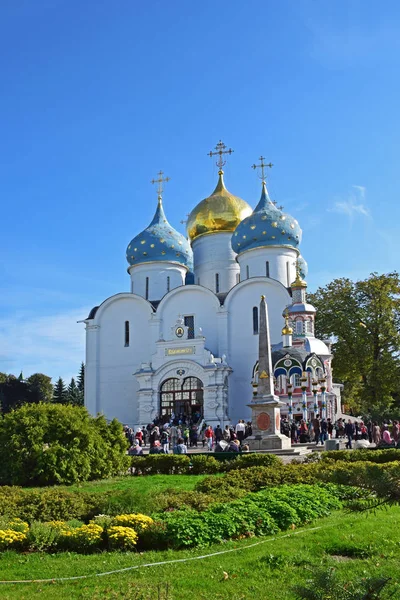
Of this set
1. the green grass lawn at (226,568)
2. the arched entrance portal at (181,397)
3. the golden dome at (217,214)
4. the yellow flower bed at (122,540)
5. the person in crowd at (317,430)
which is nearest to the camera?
the green grass lawn at (226,568)

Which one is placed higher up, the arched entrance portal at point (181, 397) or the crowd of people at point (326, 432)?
the arched entrance portal at point (181, 397)

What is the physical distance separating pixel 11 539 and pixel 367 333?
3119 cm

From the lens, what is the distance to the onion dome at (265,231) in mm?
36688

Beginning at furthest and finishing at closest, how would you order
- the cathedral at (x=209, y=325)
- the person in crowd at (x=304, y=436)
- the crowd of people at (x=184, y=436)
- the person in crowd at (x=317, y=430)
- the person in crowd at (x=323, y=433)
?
the cathedral at (x=209, y=325) → the person in crowd at (x=304, y=436) → the person in crowd at (x=317, y=430) → the person in crowd at (x=323, y=433) → the crowd of people at (x=184, y=436)

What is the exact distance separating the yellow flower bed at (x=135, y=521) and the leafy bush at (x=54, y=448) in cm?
632

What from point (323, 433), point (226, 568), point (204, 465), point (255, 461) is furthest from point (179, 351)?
point (226, 568)

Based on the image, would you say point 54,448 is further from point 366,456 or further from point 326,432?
point 326,432

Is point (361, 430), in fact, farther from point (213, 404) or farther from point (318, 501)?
point (318, 501)

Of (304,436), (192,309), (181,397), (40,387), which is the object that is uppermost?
(192,309)

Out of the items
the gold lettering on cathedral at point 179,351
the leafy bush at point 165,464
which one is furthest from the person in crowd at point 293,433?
the leafy bush at point 165,464

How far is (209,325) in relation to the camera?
1412 inches

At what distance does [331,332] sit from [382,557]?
31.3m

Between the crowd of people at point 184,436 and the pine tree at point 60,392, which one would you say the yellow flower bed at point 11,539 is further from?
the pine tree at point 60,392

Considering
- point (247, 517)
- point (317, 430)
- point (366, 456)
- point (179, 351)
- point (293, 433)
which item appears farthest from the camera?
point (179, 351)
